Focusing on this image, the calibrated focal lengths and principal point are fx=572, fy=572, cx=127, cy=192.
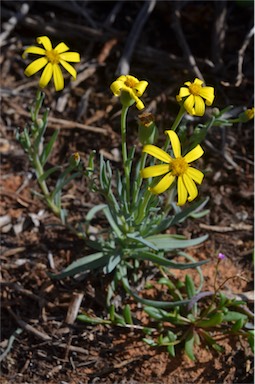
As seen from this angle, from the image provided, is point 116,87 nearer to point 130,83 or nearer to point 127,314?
point 130,83

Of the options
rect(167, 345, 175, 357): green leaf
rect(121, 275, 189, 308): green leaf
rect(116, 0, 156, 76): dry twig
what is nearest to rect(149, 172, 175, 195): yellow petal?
rect(121, 275, 189, 308): green leaf

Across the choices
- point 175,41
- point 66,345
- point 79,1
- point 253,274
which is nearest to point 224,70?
point 175,41

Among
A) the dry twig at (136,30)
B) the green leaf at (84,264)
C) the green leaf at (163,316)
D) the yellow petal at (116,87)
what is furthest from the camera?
the dry twig at (136,30)

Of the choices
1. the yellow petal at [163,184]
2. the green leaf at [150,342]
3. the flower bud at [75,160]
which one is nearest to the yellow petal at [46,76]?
the flower bud at [75,160]

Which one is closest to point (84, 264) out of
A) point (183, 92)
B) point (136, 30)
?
point (183, 92)

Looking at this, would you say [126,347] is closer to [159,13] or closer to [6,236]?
[6,236]

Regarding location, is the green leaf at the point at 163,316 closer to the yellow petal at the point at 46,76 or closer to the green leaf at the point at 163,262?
the green leaf at the point at 163,262

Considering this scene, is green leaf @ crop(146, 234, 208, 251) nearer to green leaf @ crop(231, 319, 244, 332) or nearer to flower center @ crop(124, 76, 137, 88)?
green leaf @ crop(231, 319, 244, 332)
